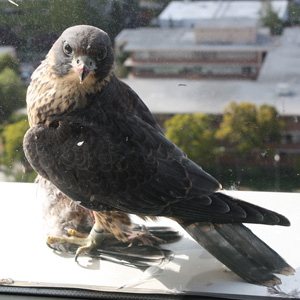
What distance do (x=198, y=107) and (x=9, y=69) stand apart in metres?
0.44

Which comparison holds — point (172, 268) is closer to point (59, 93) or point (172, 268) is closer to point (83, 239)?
point (83, 239)

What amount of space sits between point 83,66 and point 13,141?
1.15 feet

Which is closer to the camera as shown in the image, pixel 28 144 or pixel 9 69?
pixel 28 144

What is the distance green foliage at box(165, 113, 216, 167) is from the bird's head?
0.22 metres

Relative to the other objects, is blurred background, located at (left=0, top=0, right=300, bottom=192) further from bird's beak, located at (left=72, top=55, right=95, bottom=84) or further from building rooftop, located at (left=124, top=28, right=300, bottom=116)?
bird's beak, located at (left=72, top=55, right=95, bottom=84)

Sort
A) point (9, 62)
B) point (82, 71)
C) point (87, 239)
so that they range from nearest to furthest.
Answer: point (82, 71) < point (9, 62) < point (87, 239)

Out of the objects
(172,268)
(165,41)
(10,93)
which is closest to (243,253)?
(172,268)

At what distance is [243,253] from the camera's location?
1.07 meters

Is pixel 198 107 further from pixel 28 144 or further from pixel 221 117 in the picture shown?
pixel 28 144

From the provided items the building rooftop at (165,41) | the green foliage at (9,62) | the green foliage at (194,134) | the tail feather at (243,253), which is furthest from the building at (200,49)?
the tail feather at (243,253)

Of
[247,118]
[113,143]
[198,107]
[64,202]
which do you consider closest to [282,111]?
[247,118]

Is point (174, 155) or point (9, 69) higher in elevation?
point (9, 69)

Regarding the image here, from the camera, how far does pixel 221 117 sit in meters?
1.11

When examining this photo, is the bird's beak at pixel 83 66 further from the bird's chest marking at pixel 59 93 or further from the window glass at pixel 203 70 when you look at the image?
the window glass at pixel 203 70
